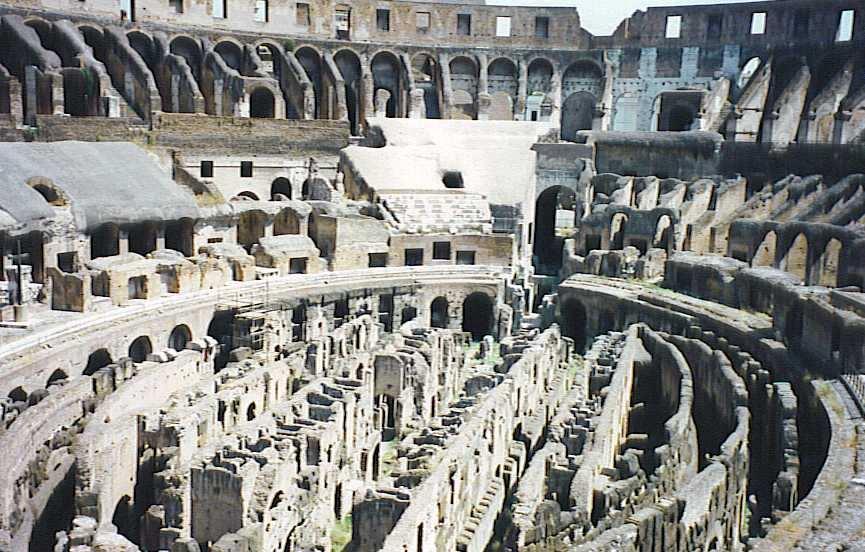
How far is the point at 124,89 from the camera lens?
44.3 meters

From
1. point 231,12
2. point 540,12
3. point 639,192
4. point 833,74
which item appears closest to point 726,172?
point 639,192

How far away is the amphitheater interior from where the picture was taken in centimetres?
1908

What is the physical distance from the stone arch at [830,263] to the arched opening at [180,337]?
21.6 meters

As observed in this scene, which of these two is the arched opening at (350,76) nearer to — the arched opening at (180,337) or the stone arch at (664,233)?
the stone arch at (664,233)

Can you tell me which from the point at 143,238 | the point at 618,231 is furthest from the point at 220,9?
the point at 618,231

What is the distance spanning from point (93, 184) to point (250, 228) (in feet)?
22.9

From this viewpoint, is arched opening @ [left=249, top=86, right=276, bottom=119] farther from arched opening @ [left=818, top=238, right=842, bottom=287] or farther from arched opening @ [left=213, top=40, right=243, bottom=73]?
arched opening @ [left=818, top=238, right=842, bottom=287]

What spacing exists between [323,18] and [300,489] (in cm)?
3801

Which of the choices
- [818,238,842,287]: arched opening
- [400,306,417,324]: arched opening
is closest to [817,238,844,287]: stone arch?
[818,238,842,287]: arched opening

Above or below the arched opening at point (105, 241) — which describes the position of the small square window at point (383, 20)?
above

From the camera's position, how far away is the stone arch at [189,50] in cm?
4869

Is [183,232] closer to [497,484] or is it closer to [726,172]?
[497,484]

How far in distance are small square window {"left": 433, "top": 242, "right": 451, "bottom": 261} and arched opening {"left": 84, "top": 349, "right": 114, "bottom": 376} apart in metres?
16.4

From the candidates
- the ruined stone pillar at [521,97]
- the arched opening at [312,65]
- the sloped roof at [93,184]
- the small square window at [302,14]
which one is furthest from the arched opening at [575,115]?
the sloped roof at [93,184]
